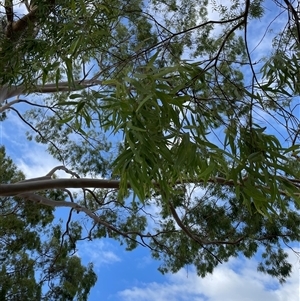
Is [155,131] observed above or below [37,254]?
below

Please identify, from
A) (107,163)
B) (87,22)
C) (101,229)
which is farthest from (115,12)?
(101,229)

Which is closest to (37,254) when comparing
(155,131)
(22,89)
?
(22,89)

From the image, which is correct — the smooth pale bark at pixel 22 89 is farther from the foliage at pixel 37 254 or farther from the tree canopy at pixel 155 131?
the foliage at pixel 37 254

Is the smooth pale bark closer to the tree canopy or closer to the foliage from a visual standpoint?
the tree canopy

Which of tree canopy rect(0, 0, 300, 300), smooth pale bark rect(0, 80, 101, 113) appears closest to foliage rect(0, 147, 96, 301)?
tree canopy rect(0, 0, 300, 300)

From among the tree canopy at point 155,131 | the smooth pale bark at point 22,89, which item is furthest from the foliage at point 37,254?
the smooth pale bark at point 22,89

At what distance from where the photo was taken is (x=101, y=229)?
429 cm

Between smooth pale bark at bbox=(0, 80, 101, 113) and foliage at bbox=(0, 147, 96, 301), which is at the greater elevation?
smooth pale bark at bbox=(0, 80, 101, 113)

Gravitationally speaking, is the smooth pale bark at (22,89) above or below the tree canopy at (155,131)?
above

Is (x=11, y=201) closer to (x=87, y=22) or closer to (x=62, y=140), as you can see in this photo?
(x=62, y=140)

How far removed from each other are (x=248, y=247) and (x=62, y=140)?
2083 mm

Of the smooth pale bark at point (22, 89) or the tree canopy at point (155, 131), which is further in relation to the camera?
the smooth pale bark at point (22, 89)

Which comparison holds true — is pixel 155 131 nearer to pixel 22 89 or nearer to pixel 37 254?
pixel 22 89

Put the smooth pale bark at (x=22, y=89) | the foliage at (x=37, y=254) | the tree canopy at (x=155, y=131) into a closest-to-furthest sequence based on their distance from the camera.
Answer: the tree canopy at (x=155, y=131) → the smooth pale bark at (x=22, y=89) → the foliage at (x=37, y=254)
